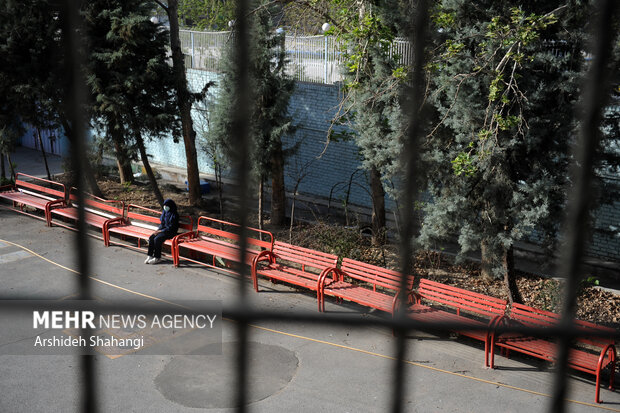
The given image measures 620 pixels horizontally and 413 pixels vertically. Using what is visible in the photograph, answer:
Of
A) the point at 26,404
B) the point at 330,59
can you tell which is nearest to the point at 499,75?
the point at 26,404

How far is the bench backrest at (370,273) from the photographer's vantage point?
7.98m

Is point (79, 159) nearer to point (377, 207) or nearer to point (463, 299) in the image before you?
point (463, 299)

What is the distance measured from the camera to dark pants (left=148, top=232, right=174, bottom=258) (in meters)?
9.66

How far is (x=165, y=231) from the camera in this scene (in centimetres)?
966

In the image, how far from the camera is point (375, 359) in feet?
22.2

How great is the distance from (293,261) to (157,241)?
2.36 meters

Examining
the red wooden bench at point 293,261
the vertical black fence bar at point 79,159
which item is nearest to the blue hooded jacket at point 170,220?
the red wooden bench at point 293,261

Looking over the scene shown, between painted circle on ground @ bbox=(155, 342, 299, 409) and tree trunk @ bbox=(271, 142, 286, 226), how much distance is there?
4279 mm

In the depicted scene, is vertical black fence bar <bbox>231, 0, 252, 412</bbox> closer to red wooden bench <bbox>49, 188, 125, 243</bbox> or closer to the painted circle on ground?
the painted circle on ground

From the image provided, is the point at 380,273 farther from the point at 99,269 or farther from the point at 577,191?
the point at 577,191

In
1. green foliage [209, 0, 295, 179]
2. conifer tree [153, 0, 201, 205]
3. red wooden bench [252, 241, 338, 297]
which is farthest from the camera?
conifer tree [153, 0, 201, 205]

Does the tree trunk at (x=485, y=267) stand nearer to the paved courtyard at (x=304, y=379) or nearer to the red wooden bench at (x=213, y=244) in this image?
the paved courtyard at (x=304, y=379)

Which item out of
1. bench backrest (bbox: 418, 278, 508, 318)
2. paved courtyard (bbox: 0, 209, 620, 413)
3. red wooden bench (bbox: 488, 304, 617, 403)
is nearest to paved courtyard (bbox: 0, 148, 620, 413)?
paved courtyard (bbox: 0, 209, 620, 413)

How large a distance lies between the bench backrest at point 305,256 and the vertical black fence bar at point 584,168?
732 cm
